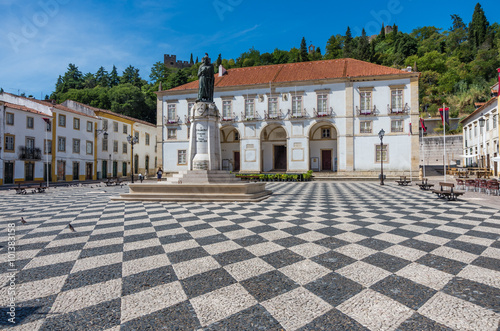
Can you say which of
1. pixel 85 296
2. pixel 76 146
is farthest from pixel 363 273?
pixel 76 146

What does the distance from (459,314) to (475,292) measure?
0.61m

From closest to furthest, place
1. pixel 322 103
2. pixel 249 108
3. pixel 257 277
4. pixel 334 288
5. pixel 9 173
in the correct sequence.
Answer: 1. pixel 334 288
2. pixel 257 277
3. pixel 9 173
4. pixel 322 103
5. pixel 249 108

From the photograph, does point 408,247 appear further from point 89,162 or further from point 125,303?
point 89,162

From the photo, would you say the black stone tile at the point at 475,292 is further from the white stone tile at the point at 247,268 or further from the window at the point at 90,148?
the window at the point at 90,148

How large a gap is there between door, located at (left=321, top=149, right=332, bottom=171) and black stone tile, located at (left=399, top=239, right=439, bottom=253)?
2741cm

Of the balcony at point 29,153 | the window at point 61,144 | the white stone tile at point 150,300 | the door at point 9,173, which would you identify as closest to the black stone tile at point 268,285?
the white stone tile at point 150,300

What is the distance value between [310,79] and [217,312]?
28313 millimetres

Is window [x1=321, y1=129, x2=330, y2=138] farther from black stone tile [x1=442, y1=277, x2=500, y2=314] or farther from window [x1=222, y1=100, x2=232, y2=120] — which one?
black stone tile [x1=442, y1=277, x2=500, y2=314]

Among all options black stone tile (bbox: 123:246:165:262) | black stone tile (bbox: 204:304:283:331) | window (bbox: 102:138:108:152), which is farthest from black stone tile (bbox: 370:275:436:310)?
window (bbox: 102:138:108:152)

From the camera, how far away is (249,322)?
2150 millimetres

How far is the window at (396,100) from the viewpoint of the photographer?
2589 cm

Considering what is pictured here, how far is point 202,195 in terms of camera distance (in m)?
10.0

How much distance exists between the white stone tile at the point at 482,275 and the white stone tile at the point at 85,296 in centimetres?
385

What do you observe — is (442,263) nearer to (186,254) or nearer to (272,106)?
(186,254)
